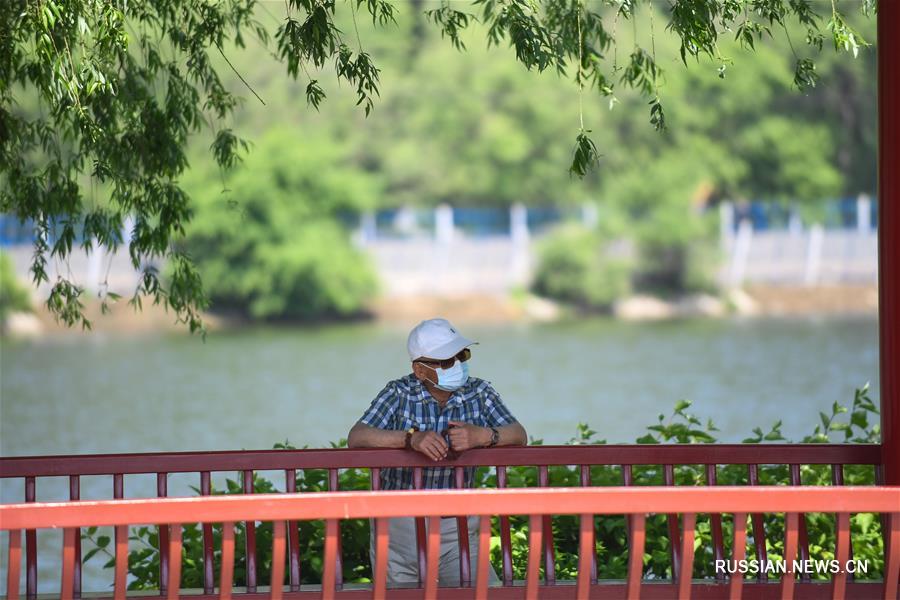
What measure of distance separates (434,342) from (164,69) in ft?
8.50

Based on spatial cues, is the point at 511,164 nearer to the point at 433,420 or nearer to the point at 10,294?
the point at 10,294

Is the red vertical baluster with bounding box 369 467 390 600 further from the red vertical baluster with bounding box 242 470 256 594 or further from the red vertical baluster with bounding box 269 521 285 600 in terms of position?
the red vertical baluster with bounding box 242 470 256 594

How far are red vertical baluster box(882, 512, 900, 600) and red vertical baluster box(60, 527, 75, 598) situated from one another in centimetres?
193

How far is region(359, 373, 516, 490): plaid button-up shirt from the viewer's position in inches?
162

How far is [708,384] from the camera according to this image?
24047 mm

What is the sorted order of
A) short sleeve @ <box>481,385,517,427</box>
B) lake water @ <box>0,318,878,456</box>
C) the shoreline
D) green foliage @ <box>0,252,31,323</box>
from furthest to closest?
the shoreline
green foliage @ <box>0,252,31,323</box>
lake water @ <box>0,318,878,456</box>
short sleeve @ <box>481,385,517,427</box>

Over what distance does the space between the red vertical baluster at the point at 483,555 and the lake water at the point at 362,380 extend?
9.47 m

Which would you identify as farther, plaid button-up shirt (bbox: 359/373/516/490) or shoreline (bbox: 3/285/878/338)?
shoreline (bbox: 3/285/878/338)

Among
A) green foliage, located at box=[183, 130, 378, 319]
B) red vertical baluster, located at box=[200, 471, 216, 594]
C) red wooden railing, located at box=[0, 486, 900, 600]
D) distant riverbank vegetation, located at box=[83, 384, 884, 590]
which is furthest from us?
green foliage, located at box=[183, 130, 378, 319]

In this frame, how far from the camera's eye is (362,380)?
83.4 ft

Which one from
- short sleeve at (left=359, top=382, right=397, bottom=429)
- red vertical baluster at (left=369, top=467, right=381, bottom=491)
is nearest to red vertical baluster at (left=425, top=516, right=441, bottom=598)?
red vertical baluster at (left=369, top=467, right=381, bottom=491)

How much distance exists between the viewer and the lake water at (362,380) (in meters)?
19.5

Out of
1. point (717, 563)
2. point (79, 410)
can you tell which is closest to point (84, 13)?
point (717, 563)

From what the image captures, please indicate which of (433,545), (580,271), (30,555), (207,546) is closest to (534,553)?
(433,545)
